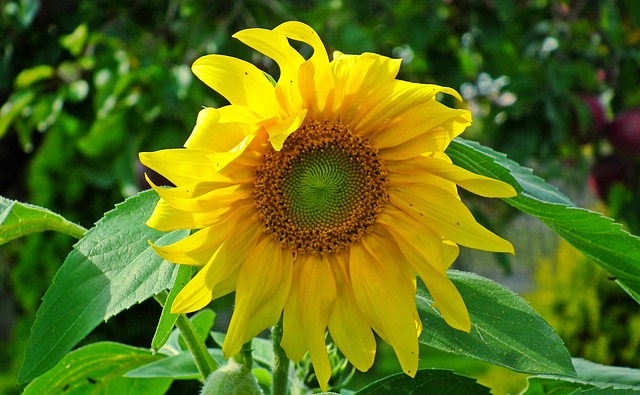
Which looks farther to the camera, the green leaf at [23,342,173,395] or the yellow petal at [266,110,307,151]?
the green leaf at [23,342,173,395]

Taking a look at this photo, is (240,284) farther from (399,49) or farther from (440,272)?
(399,49)

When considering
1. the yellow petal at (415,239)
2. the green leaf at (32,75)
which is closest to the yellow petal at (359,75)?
the yellow petal at (415,239)

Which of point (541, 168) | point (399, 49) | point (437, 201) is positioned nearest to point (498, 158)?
point (437, 201)

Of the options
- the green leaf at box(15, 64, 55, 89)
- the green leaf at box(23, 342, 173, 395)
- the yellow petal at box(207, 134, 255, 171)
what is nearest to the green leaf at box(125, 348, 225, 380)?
the green leaf at box(23, 342, 173, 395)

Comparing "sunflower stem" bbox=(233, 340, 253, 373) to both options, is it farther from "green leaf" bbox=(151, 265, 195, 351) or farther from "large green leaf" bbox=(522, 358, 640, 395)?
"large green leaf" bbox=(522, 358, 640, 395)

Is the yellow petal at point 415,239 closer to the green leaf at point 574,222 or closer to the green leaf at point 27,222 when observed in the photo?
the green leaf at point 574,222
